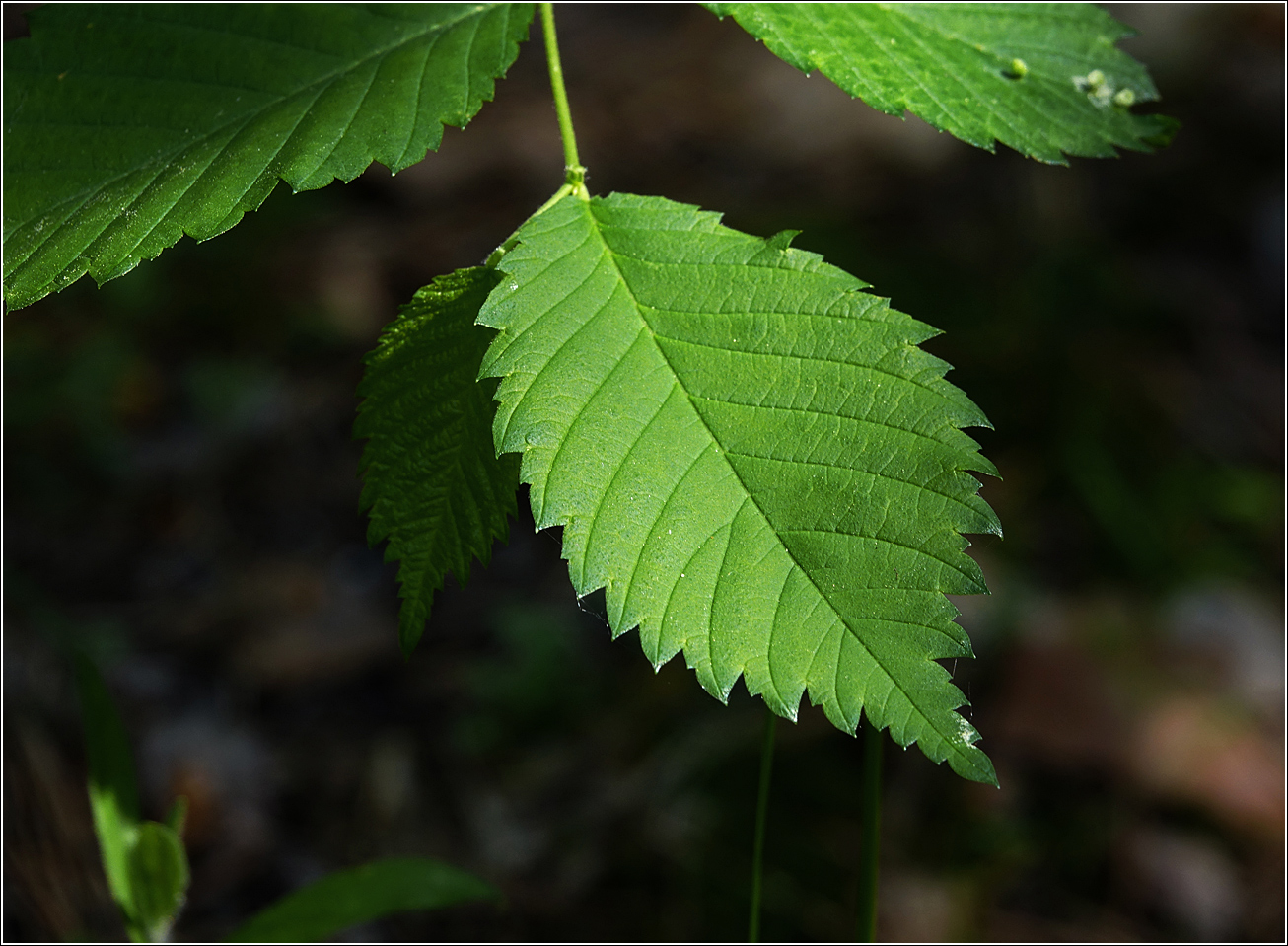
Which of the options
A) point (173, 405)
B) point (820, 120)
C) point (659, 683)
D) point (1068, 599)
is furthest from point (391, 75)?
point (820, 120)

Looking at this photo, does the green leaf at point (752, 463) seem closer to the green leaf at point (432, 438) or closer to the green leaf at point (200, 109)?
the green leaf at point (432, 438)

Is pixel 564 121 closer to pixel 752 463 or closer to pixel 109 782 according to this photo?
pixel 752 463

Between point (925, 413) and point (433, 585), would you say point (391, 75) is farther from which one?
point (925, 413)

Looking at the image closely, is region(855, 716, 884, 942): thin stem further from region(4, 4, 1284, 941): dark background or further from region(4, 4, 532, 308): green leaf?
region(4, 4, 1284, 941): dark background

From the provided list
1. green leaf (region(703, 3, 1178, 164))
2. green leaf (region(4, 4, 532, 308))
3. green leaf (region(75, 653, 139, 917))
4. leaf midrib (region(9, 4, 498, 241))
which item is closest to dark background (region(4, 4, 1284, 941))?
green leaf (region(75, 653, 139, 917))

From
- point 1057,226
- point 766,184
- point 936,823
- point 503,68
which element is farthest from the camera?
point 766,184

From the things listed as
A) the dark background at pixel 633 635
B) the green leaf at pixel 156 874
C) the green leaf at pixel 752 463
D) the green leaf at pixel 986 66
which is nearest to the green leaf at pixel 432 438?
the green leaf at pixel 752 463
